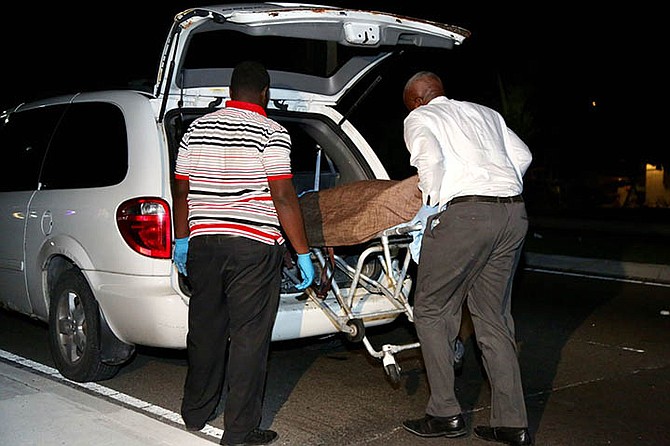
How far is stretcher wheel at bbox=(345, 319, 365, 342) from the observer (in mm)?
5566

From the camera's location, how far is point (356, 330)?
5578 mm

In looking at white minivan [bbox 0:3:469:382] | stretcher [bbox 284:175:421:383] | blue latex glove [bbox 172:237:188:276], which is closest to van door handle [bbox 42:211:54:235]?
white minivan [bbox 0:3:469:382]

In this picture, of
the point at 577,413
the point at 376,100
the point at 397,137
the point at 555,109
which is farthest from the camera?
the point at 555,109

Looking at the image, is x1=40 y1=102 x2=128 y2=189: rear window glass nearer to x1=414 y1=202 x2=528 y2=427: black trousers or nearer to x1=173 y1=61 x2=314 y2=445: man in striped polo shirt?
x1=173 y1=61 x2=314 y2=445: man in striped polo shirt

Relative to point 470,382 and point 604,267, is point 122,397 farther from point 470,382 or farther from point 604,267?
point 604,267

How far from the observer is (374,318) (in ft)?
19.1

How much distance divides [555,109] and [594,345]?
26.4m

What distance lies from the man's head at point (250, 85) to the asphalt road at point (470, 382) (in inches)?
69.4

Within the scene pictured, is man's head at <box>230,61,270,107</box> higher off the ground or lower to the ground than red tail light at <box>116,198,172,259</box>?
higher

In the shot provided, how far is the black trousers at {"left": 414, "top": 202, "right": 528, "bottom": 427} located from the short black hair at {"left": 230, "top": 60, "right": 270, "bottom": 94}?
109cm

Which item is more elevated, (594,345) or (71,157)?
(71,157)

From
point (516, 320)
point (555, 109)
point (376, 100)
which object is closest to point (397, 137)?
point (376, 100)

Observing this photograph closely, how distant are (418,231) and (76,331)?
7.54 ft

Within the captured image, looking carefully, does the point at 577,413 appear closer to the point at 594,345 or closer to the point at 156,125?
the point at 594,345
